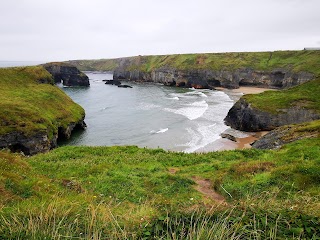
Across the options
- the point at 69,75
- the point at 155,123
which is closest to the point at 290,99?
the point at 155,123

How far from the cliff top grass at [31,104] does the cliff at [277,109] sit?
35.6 meters

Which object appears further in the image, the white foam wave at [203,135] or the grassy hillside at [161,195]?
the white foam wave at [203,135]

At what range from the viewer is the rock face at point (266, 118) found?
52969 millimetres

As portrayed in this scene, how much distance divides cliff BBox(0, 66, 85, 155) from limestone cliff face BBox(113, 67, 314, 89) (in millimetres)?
84530

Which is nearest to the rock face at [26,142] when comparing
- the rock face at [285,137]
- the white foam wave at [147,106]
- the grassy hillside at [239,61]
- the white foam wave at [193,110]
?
the rock face at [285,137]

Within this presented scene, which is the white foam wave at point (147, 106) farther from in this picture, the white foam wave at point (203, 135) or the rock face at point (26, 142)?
the rock face at point (26, 142)

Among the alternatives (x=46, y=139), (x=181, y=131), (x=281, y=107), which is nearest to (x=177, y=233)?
(x=46, y=139)

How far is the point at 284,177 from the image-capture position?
16.6m

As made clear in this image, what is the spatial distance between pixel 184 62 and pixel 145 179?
150 metres

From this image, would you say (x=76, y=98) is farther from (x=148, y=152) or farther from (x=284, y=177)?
(x=284, y=177)

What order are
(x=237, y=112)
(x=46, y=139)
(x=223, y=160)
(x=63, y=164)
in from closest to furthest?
1. (x=63, y=164)
2. (x=223, y=160)
3. (x=46, y=139)
4. (x=237, y=112)

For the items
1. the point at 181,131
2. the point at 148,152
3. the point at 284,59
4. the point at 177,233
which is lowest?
the point at 181,131

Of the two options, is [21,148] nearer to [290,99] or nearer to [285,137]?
[285,137]

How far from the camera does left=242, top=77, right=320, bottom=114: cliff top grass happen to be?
55406 millimetres
